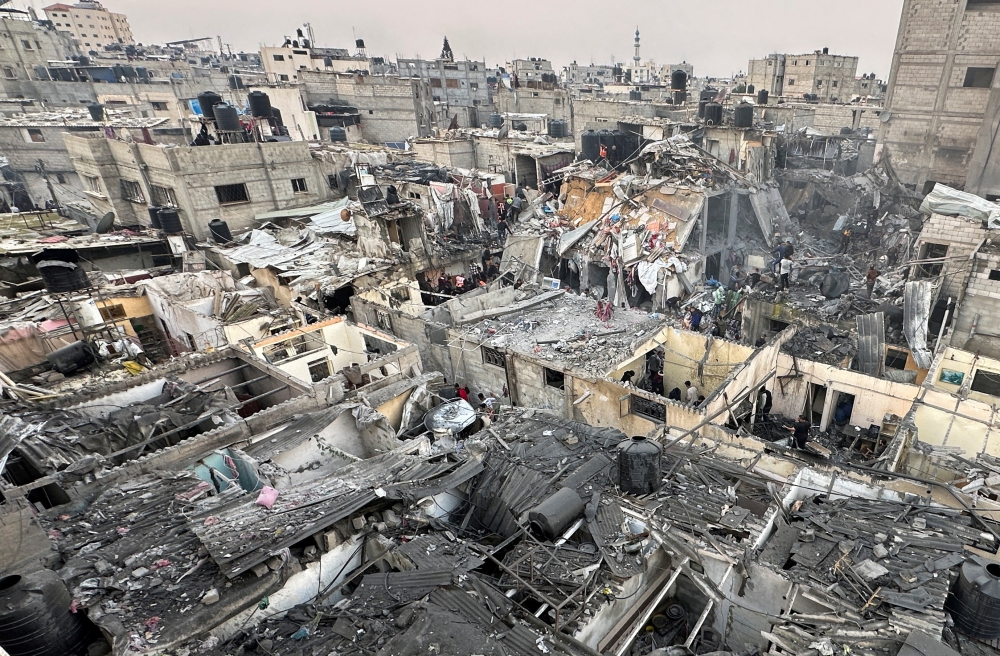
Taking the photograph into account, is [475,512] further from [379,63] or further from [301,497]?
[379,63]

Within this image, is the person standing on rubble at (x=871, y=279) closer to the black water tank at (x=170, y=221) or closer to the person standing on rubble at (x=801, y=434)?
the person standing on rubble at (x=801, y=434)

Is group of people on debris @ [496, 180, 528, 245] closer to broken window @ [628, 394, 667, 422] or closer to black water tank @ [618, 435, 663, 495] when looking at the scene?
broken window @ [628, 394, 667, 422]

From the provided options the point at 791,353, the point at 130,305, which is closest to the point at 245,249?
the point at 130,305

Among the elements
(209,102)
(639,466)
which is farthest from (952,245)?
(209,102)

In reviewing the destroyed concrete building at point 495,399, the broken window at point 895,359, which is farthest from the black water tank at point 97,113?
the broken window at point 895,359

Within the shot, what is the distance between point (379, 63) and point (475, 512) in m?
85.2

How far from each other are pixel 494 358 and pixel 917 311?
15531mm

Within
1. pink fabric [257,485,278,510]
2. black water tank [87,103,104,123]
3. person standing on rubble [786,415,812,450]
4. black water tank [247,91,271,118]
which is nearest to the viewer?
pink fabric [257,485,278,510]

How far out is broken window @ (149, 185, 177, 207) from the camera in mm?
29531

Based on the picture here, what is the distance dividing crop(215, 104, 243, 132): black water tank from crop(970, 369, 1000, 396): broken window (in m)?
35.6

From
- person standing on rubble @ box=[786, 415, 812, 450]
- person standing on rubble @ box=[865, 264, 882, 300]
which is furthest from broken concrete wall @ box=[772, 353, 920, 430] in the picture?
person standing on rubble @ box=[865, 264, 882, 300]

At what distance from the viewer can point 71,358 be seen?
1641 cm

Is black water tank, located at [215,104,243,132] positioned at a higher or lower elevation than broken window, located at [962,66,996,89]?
higher

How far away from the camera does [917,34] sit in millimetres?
32906
